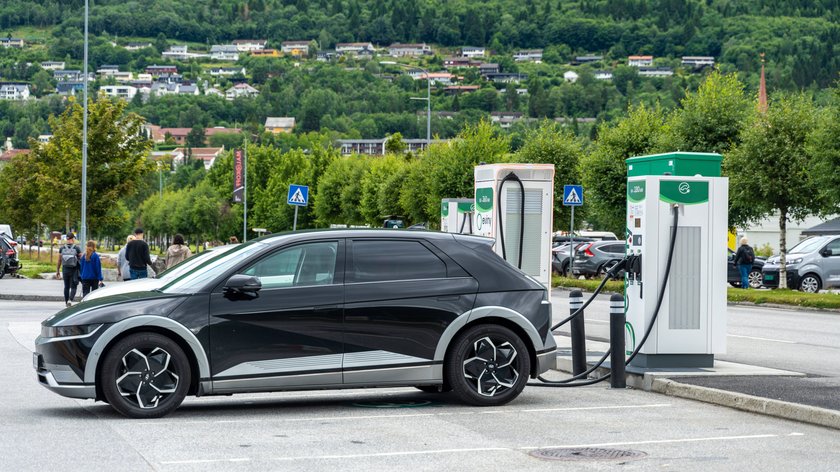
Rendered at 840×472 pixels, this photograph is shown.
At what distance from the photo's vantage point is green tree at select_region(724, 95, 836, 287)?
3681 cm

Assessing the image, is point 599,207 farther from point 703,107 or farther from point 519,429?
point 519,429

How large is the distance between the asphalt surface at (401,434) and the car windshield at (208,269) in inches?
44.1

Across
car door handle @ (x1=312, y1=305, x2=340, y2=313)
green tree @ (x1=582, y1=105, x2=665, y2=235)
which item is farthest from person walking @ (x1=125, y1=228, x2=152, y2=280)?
green tree @ (x1=582, y1=105, x2=665, y2=235)

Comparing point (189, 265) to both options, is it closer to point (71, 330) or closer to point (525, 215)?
point (71, 330)

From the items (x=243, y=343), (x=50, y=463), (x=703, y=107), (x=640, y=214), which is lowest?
(x=50, y=463)

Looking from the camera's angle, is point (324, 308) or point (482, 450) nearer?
point (482, 450)

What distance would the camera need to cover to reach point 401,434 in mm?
9859

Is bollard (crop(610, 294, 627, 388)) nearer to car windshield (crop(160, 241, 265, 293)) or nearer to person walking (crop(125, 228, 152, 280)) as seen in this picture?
car windshield (crop(160, 241, 265, 293))

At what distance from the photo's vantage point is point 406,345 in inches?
442

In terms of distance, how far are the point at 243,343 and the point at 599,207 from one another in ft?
129

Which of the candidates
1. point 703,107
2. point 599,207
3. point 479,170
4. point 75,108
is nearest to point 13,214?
point 75,108

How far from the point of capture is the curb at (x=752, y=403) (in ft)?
33.9

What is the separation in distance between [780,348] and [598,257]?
90.5 feet

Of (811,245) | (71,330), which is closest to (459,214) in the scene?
(811,245)
